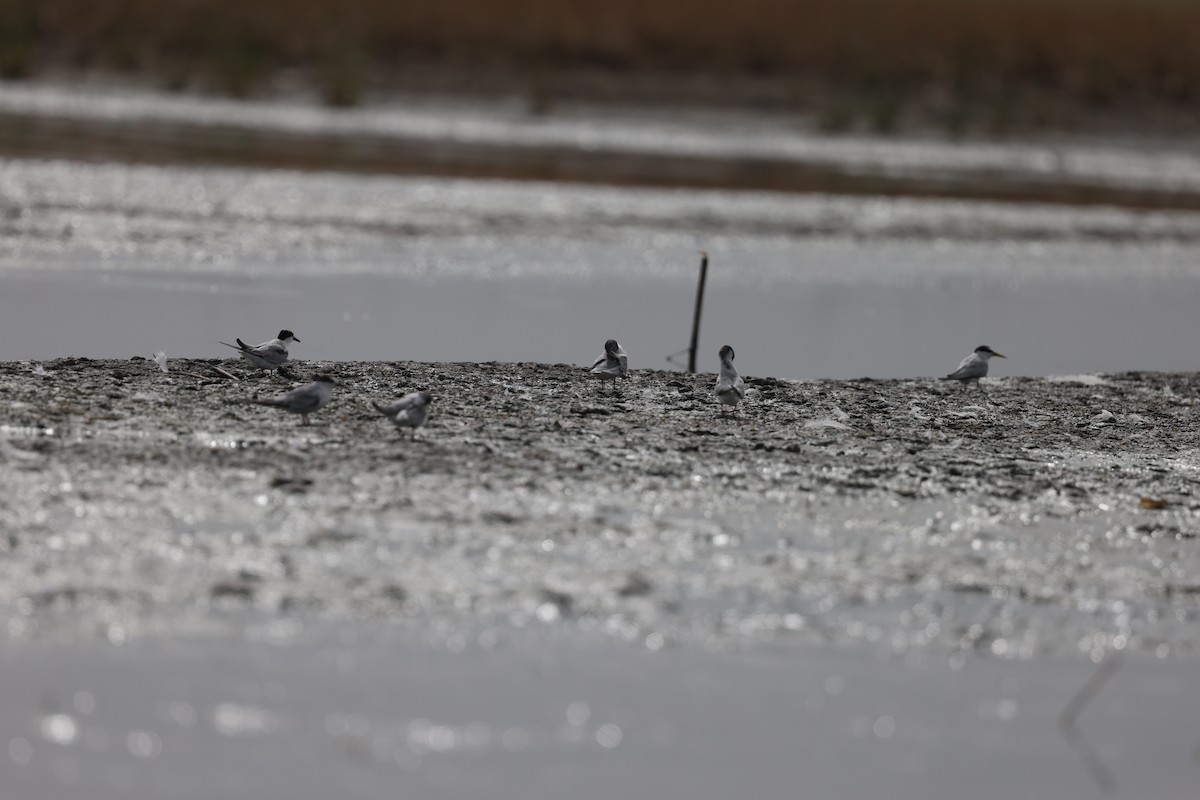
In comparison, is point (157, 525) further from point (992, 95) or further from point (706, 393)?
point (992, 95)

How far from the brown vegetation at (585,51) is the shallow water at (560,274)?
314 inches

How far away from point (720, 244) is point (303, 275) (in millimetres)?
4369

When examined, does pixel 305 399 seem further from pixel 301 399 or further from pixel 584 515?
pixel 584 515

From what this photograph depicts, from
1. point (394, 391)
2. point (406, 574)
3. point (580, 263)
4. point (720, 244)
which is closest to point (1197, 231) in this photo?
point (720, 244)

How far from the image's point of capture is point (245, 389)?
7406 mm

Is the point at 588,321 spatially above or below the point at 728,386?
above

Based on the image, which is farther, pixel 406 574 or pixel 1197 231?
pixel 1197 231

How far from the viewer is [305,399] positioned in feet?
22.5

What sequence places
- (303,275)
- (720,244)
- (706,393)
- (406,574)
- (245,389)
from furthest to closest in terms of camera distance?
1. (720,244)
2. (303,275)
3. (706,393)
4. (245,389)
5. (406,574)

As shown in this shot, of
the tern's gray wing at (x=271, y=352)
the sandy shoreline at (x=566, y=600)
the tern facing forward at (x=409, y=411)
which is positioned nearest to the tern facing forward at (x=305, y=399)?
the sandy shoreline at (x=566, y=600)

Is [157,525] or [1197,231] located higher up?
[1197,231]

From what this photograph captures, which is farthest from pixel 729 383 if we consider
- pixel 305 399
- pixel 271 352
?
pixel 271 352

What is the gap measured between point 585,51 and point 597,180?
9644mm

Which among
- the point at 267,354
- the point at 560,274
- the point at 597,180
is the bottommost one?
the point at 267,354
